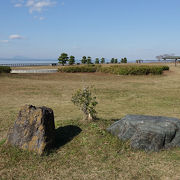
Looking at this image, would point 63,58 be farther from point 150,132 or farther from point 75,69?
point 150,132

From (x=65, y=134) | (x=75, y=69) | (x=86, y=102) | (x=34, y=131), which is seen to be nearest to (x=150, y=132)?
(x=86, y=102)

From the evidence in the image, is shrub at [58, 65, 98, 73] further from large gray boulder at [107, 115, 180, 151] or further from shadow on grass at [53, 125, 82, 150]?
large gray boulder at [107, 115, 180, 151]

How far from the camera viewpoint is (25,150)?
286 inches

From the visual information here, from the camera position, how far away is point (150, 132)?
7.33m

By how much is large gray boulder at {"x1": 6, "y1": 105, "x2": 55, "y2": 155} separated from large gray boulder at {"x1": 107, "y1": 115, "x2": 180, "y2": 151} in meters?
2.47

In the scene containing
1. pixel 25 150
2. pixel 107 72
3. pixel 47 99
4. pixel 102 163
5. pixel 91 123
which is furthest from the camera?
pixel 107 72

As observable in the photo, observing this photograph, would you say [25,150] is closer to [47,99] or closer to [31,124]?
[31,124]

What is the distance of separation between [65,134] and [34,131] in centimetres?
150

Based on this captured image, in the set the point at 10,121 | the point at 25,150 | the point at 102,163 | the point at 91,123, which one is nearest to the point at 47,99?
the point at 10,121

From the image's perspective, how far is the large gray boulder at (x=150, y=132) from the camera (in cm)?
735

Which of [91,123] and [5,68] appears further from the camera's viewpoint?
[5,68]

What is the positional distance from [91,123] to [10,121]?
4793mm

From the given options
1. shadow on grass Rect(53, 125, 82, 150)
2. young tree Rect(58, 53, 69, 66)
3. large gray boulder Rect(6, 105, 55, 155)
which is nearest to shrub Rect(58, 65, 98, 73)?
young tree Rect(58, 53, 69, 66)

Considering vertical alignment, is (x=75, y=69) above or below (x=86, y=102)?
above
